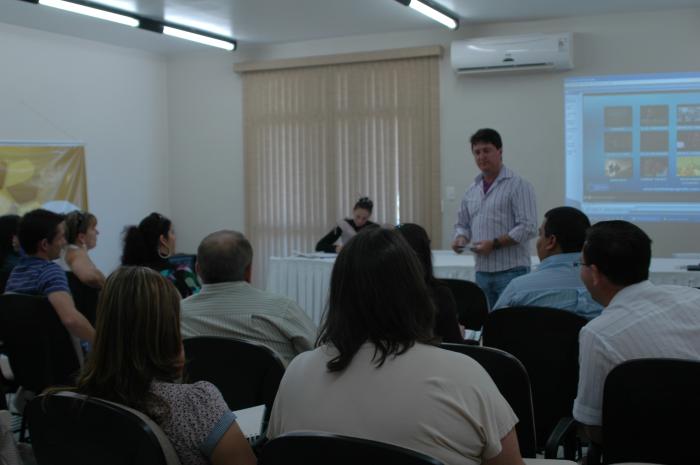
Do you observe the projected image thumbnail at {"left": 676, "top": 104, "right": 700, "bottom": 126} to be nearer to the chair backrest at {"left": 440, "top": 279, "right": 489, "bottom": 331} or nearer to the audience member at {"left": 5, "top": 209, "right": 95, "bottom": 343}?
the chair backrest at {"left": 440, "top": 279, "right": 489, "bottom": 331}

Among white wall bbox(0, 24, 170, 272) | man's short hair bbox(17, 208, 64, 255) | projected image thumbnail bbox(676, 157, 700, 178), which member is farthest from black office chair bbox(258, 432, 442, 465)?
white wall bbox(0, 24, 170, 272)

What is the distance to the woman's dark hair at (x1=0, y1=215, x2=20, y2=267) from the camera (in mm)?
4367

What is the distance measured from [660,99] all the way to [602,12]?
3.02 feet

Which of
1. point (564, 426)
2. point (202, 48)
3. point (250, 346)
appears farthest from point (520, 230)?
point (202, 48)

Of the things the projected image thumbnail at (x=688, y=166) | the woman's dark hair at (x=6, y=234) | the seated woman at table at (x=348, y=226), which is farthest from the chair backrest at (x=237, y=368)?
the projected image thumbnail at (x=688, y=166)

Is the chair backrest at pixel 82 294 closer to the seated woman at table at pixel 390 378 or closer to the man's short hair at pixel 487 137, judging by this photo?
the man's short hair at pixel 487 137

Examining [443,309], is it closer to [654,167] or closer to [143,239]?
[143,239]

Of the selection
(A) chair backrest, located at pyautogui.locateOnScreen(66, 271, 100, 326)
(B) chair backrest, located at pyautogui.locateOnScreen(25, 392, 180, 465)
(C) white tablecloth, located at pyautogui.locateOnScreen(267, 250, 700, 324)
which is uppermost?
(B) chair backrest, located at pyautogui.locateOnScreen(25, 392, 180, 465)

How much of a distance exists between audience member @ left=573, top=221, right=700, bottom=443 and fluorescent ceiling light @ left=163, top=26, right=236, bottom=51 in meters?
5.60

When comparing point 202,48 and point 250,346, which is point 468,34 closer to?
point 202,48

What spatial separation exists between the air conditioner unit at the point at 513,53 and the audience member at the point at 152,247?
405 centimetres

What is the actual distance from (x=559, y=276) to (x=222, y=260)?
1.33 meters

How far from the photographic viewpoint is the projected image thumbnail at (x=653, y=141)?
637 cm

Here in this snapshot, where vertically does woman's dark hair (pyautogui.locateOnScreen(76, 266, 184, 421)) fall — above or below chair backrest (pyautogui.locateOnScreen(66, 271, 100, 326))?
above
